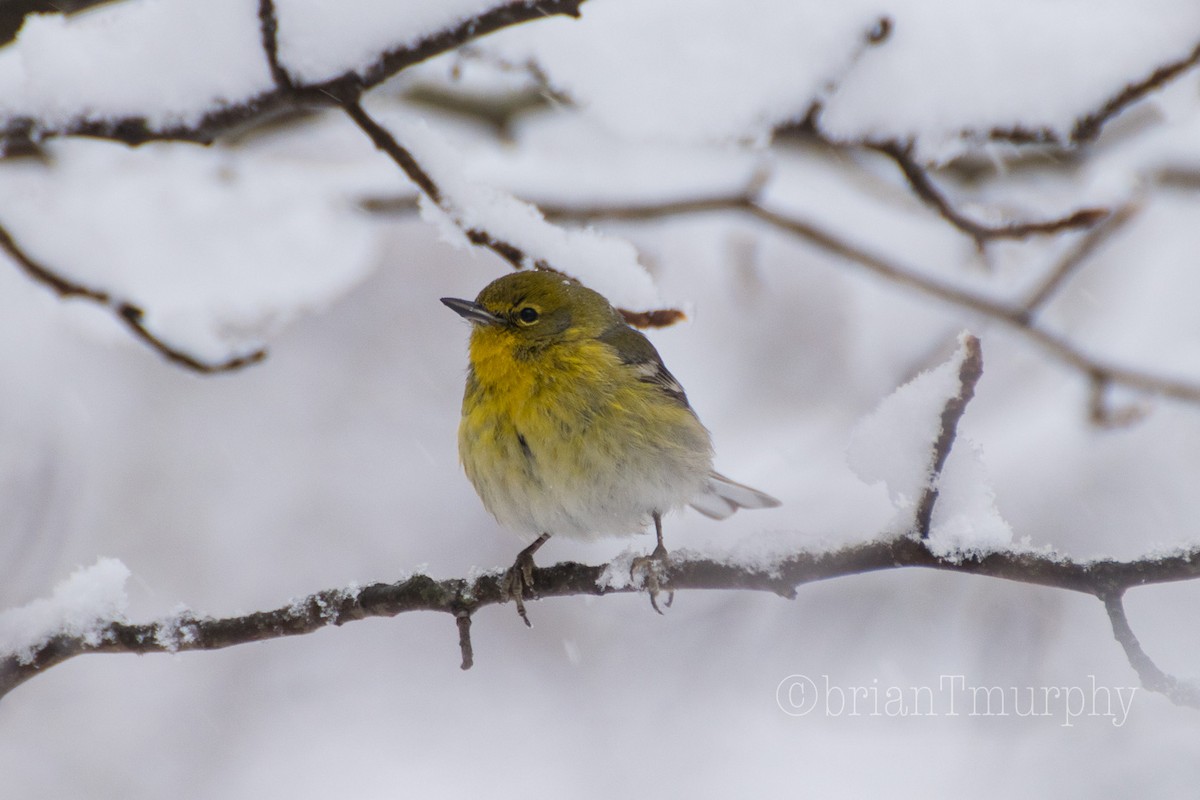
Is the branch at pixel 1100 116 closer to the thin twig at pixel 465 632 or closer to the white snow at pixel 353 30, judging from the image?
the white snow at pixel 353 30

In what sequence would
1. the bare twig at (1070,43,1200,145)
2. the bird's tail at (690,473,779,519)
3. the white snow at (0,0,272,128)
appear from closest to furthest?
1. the white snow at (0,0,272,128)
2. the bare twig at (1070,43,1200,145)
3. the bird's tail at (690,473,779,519)

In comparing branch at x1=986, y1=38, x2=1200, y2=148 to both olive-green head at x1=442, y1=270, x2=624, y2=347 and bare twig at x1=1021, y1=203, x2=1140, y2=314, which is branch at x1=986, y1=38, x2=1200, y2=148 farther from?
olive-green head at x1=442, y1=270, x2=624, y2=347

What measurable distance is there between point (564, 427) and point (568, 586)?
3.25 feet

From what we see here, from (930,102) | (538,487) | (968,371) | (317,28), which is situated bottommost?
(968,371)

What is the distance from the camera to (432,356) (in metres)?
9.78

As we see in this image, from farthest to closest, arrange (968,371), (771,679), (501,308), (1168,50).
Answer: (771,679)
(501,308)
(1168,50)
(968,371)

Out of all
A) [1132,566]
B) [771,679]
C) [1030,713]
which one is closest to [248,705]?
[771,679]

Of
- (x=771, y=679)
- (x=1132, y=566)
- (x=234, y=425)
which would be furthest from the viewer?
(x=234, y=425)

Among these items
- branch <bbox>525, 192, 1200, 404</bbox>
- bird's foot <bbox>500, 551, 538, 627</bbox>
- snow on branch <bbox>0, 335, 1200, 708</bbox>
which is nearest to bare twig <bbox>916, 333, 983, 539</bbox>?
snow on branch <bbox>0, 335, 1200, 708</bbox>

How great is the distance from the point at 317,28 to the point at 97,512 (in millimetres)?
6824

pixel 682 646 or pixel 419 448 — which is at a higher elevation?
pixel 419 448

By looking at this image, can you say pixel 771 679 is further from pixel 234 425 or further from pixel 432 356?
pixel 234 425

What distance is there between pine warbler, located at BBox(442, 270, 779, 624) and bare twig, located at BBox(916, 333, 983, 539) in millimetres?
1484

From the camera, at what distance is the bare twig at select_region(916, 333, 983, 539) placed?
232 centimetres
